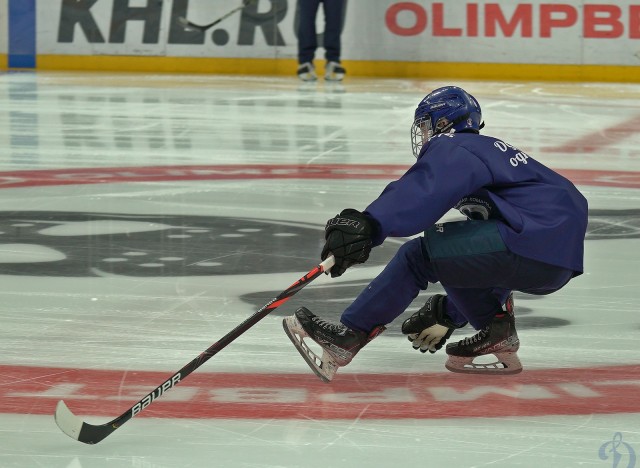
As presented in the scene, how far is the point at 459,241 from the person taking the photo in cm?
264

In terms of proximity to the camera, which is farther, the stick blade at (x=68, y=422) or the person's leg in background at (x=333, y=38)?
the person's leg in background at (x=333, y=38)

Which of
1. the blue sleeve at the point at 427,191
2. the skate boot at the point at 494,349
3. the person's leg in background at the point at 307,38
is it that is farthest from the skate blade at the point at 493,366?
the person's leg in background at the point at 307,38

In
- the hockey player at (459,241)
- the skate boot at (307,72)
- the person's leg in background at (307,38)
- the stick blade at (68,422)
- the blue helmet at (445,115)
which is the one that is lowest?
the skate boot at (307,72)

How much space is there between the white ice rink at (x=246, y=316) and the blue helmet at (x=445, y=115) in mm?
536

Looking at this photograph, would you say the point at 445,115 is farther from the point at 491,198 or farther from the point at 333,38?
the point at 333,38

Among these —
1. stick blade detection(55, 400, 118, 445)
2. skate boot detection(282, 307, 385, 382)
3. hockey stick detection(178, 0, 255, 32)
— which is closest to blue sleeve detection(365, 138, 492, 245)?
skate boot detection(282, 307, 385, 382)

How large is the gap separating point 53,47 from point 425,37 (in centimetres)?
360

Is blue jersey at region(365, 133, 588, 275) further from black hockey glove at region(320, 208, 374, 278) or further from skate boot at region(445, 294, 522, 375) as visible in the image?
skate boot at region(445, 294, 522, 375)

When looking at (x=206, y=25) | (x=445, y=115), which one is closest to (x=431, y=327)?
(x=445, y=115)

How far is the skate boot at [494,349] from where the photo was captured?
110 inches

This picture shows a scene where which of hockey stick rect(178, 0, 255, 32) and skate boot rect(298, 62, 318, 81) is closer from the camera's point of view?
skate boot rect(298, 62, 318, 81)

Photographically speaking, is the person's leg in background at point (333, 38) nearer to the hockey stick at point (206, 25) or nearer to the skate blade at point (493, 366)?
the hockey stick at point (206, 25)

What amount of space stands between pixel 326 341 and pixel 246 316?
1.97 ft

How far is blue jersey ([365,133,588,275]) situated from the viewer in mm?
2506
